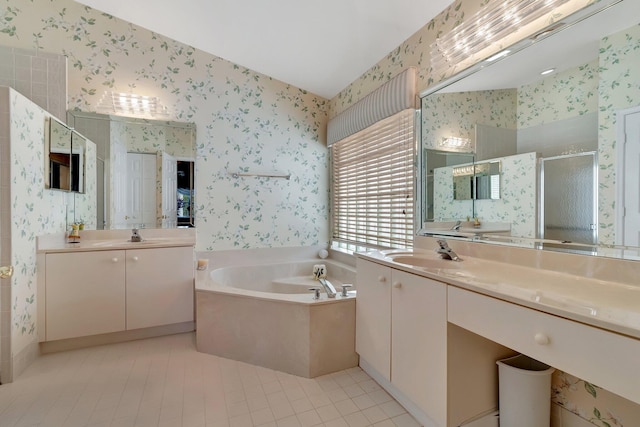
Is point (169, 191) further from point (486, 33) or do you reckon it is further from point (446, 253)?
point (486, 33)

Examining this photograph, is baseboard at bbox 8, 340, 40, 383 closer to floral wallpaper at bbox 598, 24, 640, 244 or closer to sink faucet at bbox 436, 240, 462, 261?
sink faucet at bbox 436, 240, 462, 261

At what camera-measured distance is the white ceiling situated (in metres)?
2.04

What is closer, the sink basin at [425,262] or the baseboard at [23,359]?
the sink basin at [425,262]

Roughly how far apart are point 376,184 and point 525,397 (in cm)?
184

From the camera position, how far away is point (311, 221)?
133 inches

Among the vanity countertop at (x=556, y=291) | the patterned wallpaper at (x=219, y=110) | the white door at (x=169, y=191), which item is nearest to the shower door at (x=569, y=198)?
the vanity countertop at (x=556, y=291)

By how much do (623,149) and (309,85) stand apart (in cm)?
269

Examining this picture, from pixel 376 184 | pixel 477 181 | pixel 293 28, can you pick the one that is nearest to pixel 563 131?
pixel 477 181

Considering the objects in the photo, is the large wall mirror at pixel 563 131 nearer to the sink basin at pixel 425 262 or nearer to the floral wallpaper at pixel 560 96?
the floral wallpaper at pixel 560 96

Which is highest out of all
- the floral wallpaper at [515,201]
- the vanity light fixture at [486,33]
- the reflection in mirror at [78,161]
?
the vanity light fixture at [486,33]

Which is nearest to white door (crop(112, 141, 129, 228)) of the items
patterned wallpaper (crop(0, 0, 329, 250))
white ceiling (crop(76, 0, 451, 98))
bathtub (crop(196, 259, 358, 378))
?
patterned wallpaper (crop(0, 0, 329, 250))

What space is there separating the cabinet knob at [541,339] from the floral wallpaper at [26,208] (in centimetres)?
266

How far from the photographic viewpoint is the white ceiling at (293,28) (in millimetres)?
2037

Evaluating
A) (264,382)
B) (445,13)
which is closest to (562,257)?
(445,13)
